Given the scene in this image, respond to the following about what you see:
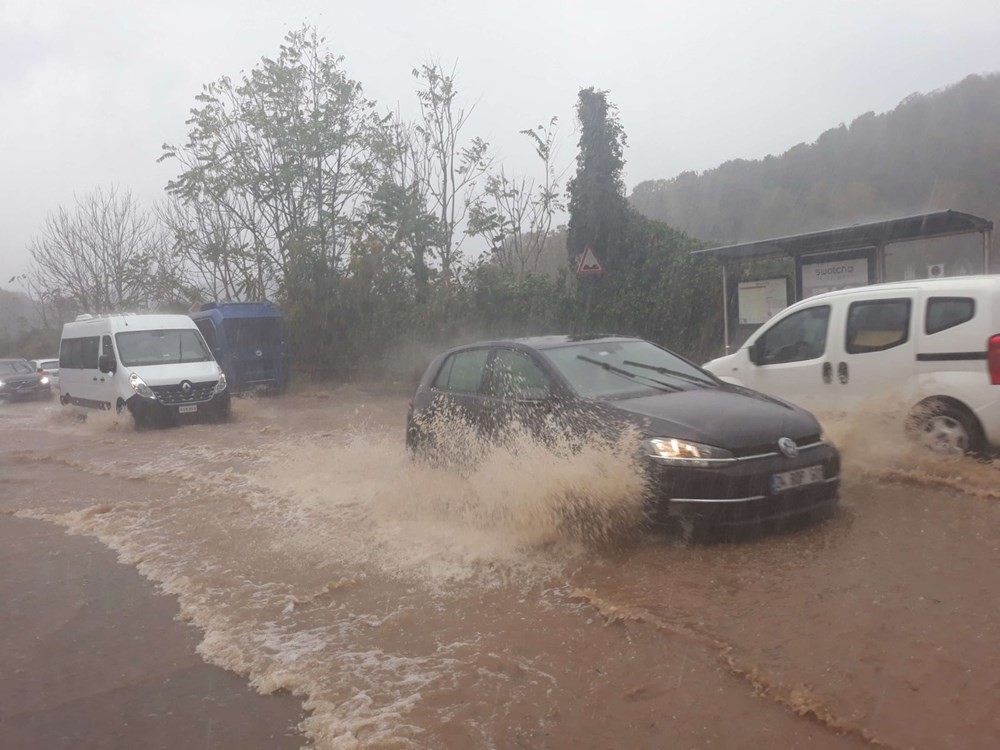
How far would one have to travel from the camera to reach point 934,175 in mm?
18547

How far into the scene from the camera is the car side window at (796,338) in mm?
8141

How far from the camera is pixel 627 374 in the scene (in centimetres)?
664

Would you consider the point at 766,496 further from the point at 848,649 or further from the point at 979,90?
the point at 979,90

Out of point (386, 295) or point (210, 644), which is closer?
point (210, 644)

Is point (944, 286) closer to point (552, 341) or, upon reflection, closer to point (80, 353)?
point (552, 341)

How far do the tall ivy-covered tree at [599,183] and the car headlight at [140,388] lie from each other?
8135 millimetres

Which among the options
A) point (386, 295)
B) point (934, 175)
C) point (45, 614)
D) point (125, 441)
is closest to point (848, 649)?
point (45, 614)

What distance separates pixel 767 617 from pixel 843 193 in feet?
58.8

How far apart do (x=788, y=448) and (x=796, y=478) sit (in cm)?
19

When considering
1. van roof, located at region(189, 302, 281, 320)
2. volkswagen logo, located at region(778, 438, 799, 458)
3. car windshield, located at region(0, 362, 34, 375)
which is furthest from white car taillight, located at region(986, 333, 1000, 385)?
car windshield, located at region(0, 362, 34, 375)

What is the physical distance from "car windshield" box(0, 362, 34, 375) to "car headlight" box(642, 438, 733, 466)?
25953 millimetres

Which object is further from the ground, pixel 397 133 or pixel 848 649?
pixel 397 133

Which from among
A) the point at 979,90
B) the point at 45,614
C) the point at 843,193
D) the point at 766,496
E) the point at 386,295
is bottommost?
the point at 45,614

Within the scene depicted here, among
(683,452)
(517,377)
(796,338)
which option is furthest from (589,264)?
(683,452)
